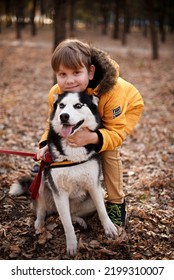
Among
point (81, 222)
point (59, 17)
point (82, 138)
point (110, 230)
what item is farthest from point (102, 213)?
point (59, 17)

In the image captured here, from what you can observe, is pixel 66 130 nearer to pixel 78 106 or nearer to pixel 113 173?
pixel 78 106

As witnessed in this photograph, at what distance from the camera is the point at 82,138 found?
8.68 ft

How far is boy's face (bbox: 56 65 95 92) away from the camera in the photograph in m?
2.68

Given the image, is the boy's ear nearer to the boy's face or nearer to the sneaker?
the boy's face

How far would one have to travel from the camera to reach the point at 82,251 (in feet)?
9.41

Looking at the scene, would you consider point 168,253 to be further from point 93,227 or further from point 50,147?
point 50,147

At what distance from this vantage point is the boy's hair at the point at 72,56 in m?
2.61

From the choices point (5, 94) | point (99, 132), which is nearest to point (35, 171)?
point (99, 132)

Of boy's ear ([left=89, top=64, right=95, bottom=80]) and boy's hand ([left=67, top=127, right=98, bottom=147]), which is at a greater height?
boy's ear ([left=89, top=64, right=95, bottom=80])

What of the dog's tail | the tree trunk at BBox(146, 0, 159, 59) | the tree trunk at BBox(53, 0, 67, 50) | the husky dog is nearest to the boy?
the husky dog

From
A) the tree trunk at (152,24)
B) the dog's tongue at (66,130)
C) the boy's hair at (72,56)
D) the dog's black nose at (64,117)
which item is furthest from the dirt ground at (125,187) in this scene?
the tree trunk at (152,24)

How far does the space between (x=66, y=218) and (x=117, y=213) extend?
65cm
